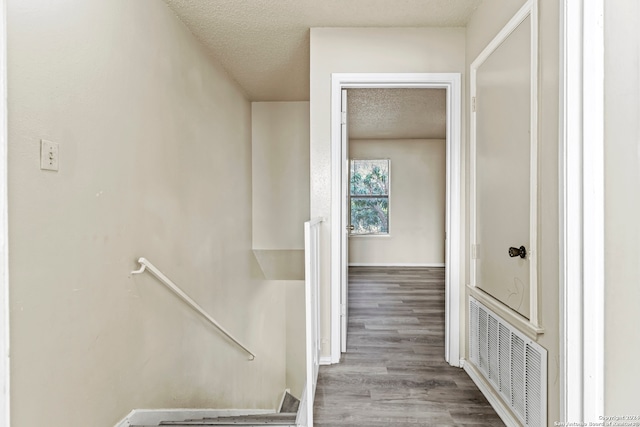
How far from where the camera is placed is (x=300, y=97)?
4809 millimetres

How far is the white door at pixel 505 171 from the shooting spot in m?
1.80

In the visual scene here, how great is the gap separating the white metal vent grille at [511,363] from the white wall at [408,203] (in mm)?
4318

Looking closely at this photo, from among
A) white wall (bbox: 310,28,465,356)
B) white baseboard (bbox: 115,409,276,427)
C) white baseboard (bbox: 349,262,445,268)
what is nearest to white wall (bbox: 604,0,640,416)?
white wall (bbox: 310,28,465,356)

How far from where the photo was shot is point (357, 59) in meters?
2.76

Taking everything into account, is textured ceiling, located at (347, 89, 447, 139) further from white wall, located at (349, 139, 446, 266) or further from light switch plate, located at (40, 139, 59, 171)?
light switch plate, located at (40, 139, 59, 171)

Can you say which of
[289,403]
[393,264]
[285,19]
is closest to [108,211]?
[285,19]

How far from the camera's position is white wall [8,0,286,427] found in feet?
4.52

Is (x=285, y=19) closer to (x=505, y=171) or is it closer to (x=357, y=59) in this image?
(x=357, y=59)

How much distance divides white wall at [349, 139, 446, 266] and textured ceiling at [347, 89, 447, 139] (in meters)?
0.23

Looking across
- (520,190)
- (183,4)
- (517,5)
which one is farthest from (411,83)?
(183,4)

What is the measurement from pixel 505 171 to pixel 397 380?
1499mm

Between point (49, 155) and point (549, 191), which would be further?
point (549, 191)

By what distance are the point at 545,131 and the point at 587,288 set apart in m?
0.72

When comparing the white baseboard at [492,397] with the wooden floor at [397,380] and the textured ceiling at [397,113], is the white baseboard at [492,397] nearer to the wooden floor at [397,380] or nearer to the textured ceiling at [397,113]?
the wooden floor at [397,380]
